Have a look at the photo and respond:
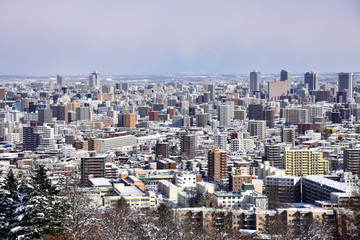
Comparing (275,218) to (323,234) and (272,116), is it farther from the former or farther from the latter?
(272,116)

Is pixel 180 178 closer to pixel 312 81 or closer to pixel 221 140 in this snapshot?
pixel 221 140

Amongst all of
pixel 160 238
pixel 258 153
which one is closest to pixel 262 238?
pixel 160 238

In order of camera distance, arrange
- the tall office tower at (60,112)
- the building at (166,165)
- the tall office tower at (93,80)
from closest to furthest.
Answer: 1. the building at (166,165)
2. the tall office tower at (60,112)
3. the tall office tower at (93,80)

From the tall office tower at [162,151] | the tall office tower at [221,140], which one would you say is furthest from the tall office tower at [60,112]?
the tall office tower at [162,151]

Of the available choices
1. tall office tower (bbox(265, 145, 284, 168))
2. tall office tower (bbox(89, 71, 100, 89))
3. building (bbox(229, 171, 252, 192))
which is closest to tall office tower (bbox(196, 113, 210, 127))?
tall office tower (bbox(265, 145, 284, 168))

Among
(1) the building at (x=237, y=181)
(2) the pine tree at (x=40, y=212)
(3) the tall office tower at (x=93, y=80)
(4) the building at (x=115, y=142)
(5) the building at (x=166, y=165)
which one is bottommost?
(4) the building at (x=115, y=142)

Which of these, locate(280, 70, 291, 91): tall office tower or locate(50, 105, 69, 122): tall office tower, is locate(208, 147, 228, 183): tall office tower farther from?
locate(280, 70, 291, 91): tall office tower

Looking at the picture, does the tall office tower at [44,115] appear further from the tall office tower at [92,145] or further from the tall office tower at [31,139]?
the tall office tower at [92,145]

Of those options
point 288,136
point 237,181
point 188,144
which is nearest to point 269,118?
point 288,136
